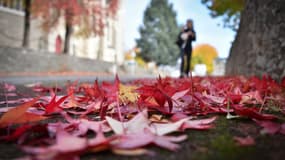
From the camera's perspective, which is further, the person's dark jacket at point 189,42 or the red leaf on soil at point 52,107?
the person's dark jacket at point 189,42

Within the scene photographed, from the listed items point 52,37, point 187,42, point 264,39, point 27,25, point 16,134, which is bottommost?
point 16,134

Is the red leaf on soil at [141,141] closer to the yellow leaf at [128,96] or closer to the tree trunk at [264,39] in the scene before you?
the yellow leaf at [128,96]

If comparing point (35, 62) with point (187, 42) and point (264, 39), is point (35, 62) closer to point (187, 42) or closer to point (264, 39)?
point (187, 42)

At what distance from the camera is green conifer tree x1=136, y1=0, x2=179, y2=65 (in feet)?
143

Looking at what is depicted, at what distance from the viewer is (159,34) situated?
43594 mm

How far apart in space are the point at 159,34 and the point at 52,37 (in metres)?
22.0

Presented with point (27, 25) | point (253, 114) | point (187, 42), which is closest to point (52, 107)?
point (253, 114)

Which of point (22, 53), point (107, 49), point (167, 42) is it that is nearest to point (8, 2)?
point (22, 53)

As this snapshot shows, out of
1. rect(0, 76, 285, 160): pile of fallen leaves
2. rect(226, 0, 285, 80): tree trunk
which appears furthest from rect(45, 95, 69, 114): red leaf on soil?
rect(226, 0, 285, 80): tree trunk

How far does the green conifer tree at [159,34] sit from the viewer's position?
4356 centimetres

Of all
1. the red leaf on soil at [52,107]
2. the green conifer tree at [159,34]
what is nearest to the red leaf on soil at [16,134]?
the red leaf on soil at [52,107]

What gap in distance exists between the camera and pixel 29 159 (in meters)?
0.64

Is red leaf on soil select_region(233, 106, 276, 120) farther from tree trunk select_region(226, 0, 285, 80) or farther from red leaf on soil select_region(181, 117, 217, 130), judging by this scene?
tree trunk select_region(226, 0, 285, 80)

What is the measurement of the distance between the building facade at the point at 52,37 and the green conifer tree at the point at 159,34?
19.8 feet
